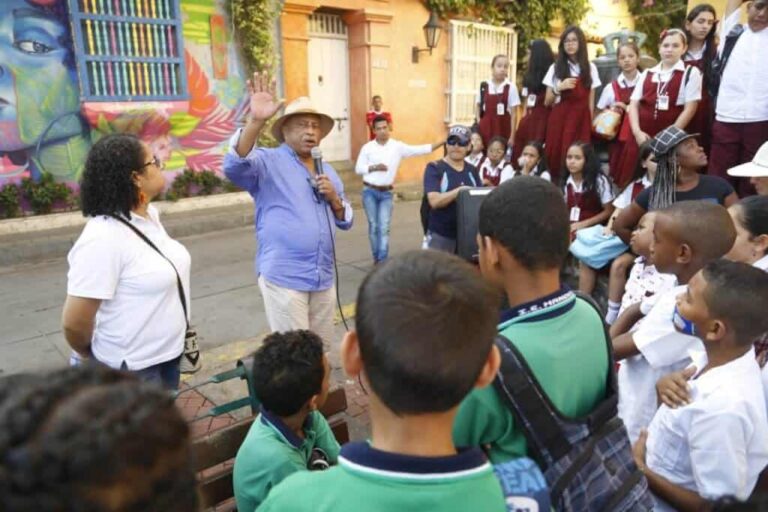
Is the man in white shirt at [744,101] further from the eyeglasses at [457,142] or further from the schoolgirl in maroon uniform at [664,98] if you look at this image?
the eyeglasses at [457,142]

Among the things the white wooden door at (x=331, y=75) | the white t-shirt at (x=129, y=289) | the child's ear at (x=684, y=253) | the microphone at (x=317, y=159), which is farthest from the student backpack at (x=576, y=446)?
the white wooden door at (x=331, y=75)

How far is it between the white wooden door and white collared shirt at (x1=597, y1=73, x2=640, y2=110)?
4958 mm

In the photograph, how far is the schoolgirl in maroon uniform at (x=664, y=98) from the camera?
14.9 ft

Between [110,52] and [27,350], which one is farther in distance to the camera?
[110,52]

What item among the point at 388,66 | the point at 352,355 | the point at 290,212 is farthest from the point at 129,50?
the point at 352,355

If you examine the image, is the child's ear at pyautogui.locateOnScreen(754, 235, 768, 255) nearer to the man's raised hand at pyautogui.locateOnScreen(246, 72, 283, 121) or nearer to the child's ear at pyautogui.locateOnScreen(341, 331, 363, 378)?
the child's ear at pyautogui.locateOnScreen(341, 331, 363, 378)

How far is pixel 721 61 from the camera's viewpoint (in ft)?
14.5

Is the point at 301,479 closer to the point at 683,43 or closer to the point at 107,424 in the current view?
the point at 107,424

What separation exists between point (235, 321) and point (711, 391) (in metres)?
4.02

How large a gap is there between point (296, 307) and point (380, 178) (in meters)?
3.45

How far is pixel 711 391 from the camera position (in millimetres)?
1525

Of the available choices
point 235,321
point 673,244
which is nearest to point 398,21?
point 235,321

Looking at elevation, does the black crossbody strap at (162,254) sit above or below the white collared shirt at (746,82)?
below

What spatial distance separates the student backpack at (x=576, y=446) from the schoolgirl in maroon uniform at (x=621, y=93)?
151 inches
